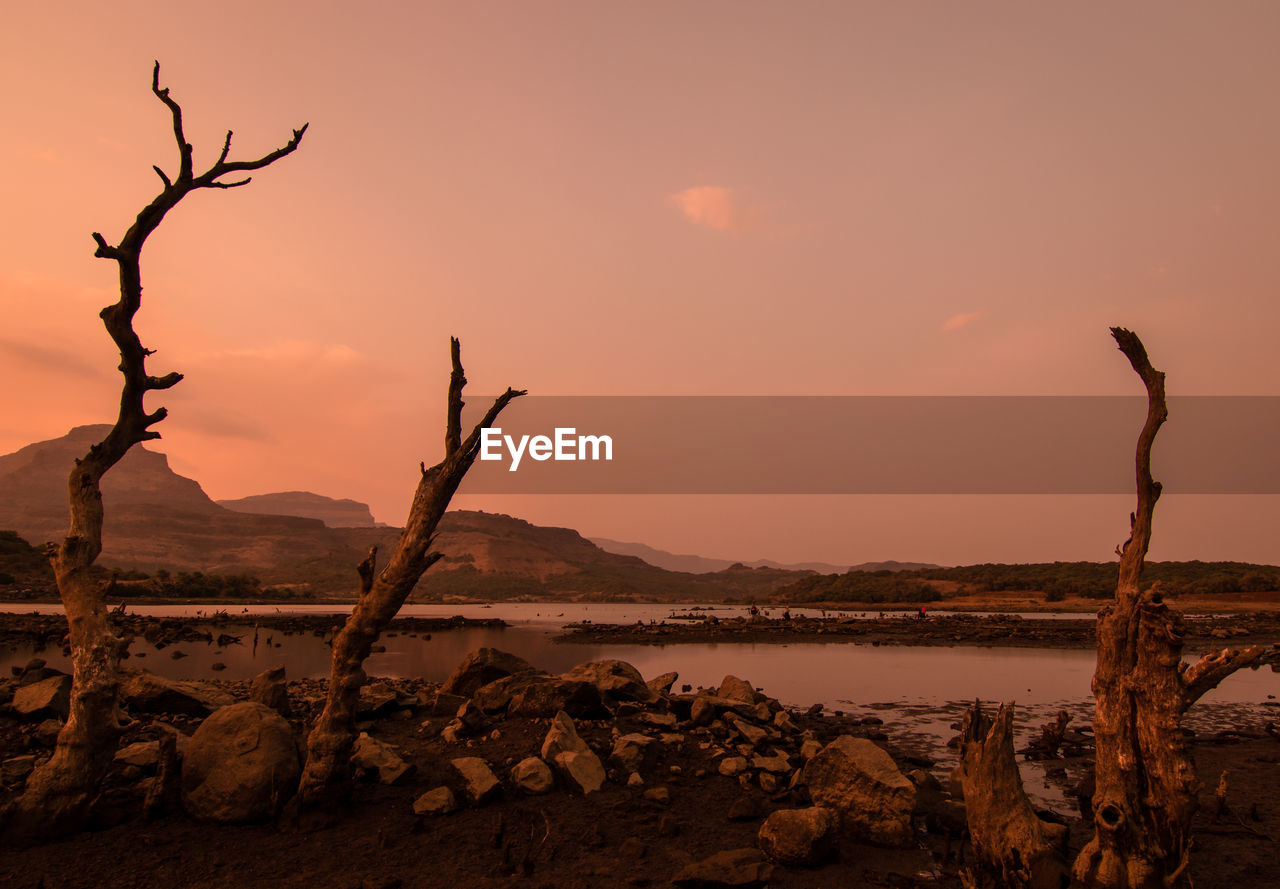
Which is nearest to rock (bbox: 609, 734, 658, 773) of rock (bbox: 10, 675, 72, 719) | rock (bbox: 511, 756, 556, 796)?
rock (bbox: 511, 756, 556, 796)

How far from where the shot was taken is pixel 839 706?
2103cm

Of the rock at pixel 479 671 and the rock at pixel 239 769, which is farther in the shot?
the rock at pixel 479 671

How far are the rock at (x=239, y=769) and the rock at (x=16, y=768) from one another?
2.48 m

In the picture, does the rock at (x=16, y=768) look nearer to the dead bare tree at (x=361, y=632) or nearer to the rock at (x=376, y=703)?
the dead bare tree at (x=361, y=632)

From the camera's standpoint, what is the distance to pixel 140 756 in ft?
33.9

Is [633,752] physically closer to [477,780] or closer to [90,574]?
[477,780]

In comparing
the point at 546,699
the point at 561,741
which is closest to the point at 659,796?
the point at 561,741

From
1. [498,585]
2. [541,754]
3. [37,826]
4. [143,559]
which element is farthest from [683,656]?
[143,559]

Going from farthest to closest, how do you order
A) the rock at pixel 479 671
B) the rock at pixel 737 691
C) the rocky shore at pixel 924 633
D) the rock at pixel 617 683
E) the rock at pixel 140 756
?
the rocky shore at pixel 924 633
the rock at pixel 737 691
the rock at pixel 479 671
the rock at pixel 617 683
the rock at pixel 140 756

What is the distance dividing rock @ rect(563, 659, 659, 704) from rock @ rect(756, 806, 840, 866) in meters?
6.31

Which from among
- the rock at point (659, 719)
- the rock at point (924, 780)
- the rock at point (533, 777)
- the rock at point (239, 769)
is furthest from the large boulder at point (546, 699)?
the rock at point (924, 780)

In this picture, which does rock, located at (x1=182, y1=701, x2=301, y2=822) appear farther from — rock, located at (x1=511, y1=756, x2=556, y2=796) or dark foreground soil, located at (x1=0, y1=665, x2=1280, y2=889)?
rock, located at (x1=511, y1=756, x2=556, y2=796)

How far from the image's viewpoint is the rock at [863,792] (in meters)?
9.75

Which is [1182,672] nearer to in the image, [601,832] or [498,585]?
[601,832]
